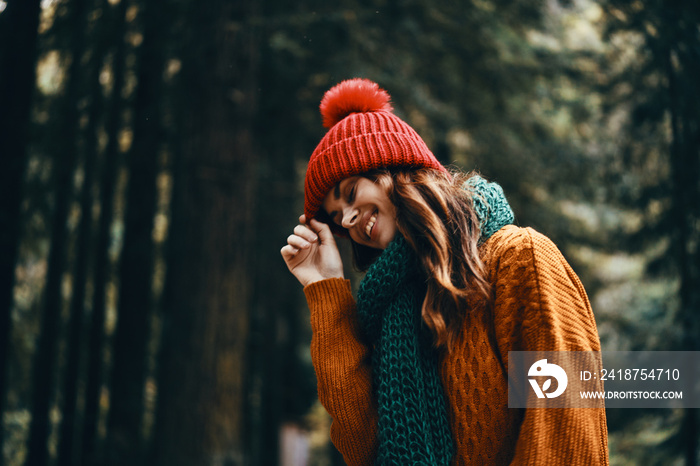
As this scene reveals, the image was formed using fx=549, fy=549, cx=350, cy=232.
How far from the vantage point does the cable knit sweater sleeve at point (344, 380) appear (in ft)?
6.17

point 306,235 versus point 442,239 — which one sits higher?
point 306,235

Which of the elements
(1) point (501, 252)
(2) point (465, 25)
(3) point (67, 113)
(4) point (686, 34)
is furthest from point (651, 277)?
(3) point (67, 113)

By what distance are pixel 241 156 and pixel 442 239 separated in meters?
3.74

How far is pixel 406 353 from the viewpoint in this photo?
1.80 m

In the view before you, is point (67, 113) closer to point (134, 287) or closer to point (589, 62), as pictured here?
point (134, 287)

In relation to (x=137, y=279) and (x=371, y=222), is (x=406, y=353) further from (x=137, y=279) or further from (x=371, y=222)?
(x=137, y=279)

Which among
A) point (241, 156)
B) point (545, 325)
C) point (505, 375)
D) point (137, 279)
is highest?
point (241, 156)

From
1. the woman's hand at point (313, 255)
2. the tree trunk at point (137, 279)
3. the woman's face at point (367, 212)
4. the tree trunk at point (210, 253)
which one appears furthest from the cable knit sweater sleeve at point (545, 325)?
the tree trunk at point (137, 279)

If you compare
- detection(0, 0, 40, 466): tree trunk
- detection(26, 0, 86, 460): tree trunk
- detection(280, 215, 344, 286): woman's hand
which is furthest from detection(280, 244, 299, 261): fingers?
detection(26, 0, 86, 460): tree trunk

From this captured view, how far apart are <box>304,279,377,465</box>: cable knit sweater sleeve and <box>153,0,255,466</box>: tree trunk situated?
3059 mm

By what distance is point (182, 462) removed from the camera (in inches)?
183

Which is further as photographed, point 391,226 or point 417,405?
point 391,226

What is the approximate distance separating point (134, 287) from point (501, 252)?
6.05 meters

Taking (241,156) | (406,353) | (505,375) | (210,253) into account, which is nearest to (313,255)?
(406,353)
